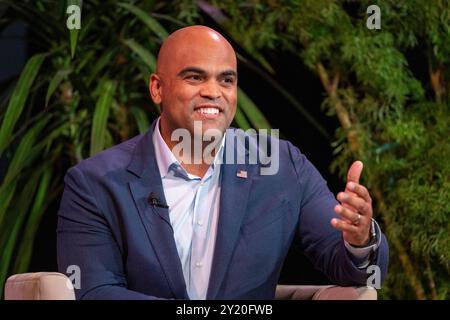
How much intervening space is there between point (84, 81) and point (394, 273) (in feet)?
3.97

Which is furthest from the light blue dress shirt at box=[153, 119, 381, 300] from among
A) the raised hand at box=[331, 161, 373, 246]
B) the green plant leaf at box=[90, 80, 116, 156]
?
the green plant leaf at box=[90, 80, 116, 156]

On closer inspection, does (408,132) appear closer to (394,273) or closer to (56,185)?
(394,273)

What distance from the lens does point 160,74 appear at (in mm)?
2021

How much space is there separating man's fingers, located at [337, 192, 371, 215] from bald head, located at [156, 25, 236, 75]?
470mm

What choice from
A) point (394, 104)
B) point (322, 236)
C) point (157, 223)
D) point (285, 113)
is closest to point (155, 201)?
point (157, 223)

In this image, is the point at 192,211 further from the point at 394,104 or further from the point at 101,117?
the point at 394,104

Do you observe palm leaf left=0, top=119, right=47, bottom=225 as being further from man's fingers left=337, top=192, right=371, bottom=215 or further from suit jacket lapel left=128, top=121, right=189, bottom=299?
man's fingers left=337, top=192, right=371, bottom=215

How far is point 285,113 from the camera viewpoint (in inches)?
130

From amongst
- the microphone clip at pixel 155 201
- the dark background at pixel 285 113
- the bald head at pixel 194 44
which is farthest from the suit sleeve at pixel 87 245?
the dark background at pixel 285 113

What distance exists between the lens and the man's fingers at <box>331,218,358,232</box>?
165 cm

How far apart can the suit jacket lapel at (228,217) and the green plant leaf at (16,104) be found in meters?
0.88

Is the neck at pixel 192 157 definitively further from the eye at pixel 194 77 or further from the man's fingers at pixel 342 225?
the man's fingers at pixel 342 225
